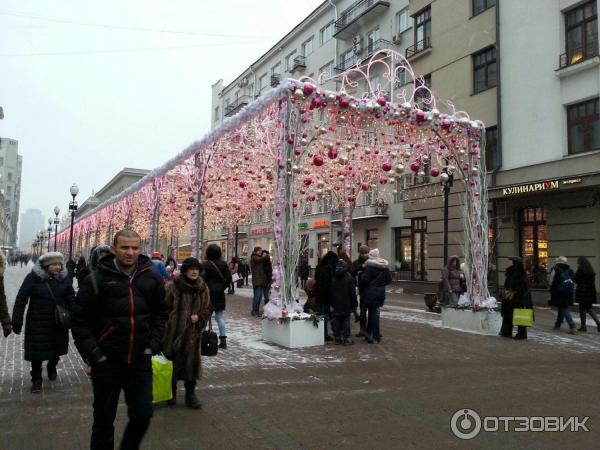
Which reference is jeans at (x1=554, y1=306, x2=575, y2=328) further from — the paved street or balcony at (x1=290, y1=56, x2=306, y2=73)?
balcony at (x1=290, y1=56, x2=306, y2=73)

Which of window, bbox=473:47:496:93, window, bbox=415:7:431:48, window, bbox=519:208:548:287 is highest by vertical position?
window, bbox=415:7:431:48

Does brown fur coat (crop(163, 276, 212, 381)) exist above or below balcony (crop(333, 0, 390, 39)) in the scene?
below

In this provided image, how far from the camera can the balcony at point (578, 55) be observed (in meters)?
16.3

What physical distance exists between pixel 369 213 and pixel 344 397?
25.4 m

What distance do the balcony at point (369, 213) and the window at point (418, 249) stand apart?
300 cm

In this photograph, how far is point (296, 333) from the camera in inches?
354

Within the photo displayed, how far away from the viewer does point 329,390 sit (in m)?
6.14

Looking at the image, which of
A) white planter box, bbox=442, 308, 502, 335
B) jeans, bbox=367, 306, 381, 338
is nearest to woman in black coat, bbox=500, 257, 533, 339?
white planter box, bbox=442, 308, 502, 335

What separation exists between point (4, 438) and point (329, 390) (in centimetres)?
340

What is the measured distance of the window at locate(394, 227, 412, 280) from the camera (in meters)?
28.1

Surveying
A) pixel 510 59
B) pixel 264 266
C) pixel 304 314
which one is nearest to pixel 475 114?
pixel 510 59

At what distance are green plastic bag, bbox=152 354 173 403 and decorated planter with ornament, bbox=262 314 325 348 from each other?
12.9 feet

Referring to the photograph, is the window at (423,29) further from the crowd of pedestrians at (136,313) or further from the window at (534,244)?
the crowd of pedestrians at (136,313)

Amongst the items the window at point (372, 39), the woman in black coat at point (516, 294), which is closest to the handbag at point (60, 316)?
the woman in black coat at point (516, 294)
